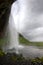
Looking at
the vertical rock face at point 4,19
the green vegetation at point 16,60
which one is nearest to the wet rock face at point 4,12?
the vertical rock face at point 4,19

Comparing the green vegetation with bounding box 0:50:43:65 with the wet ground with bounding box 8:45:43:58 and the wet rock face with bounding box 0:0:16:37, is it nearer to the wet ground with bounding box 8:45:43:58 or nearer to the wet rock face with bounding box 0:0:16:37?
the wet ground with bounding box 8:45:43:58

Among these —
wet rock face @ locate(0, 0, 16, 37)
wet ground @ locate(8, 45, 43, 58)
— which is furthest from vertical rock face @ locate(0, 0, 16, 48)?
wet ground @ locate(8, 45, 43, 58)

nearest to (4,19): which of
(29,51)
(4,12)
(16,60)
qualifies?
(4,12)

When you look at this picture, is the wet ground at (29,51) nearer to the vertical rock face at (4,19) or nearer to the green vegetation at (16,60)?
the green vegetation at (16,60)

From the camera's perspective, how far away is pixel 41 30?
3.90 meters

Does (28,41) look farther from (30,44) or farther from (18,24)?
(18,24)

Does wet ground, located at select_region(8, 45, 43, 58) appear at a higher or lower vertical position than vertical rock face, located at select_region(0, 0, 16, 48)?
lower

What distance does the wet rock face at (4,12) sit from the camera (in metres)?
3.41

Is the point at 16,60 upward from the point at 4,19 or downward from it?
downward

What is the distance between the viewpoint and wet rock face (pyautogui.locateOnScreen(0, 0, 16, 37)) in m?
3.41

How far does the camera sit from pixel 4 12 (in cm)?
355

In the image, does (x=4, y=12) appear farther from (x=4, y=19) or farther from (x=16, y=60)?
→ (x=16, y=60)

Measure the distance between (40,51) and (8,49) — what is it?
522mm

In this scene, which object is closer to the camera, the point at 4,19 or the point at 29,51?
the point at 29,51
